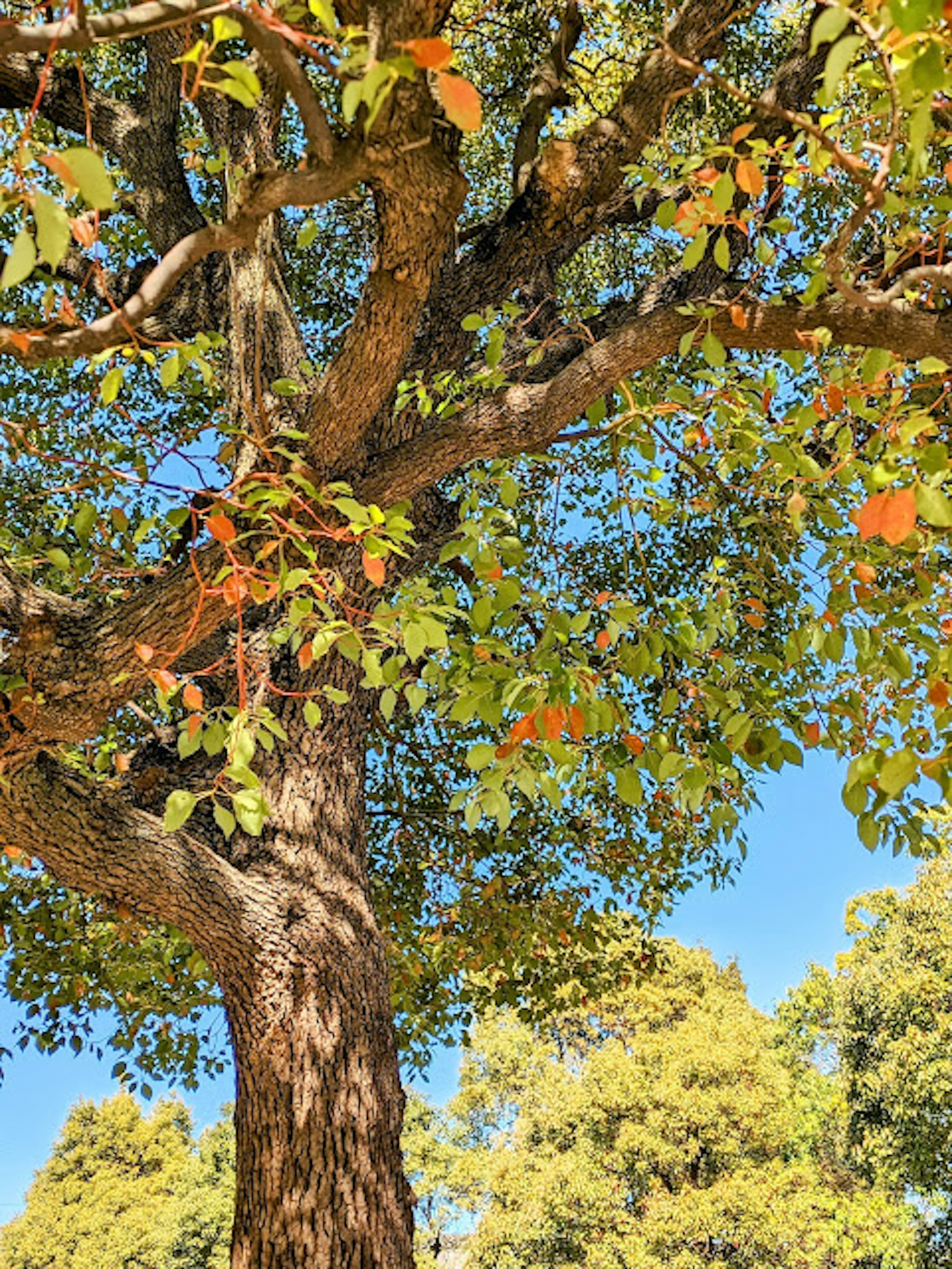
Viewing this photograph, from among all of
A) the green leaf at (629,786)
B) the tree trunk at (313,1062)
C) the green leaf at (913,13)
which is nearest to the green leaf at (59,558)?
the tree trunk at (313,1062)

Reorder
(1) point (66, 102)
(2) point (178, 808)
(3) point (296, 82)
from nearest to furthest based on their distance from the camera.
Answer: (3) point (296, 82)
(2) point (178, 808)
(1) point (66, 102)

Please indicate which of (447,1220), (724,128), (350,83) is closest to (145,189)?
(724,128)

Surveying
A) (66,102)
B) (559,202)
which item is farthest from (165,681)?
(66,102)

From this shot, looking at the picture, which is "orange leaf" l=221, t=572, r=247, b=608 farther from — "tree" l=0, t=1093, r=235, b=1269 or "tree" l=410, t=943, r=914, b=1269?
"tree" l=0, t=1093, r=235, b=1269

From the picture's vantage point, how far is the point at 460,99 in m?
1.26

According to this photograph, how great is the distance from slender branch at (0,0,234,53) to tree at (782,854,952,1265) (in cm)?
1551

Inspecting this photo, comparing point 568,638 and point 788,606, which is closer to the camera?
point 568,638

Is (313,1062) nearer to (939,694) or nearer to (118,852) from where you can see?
(118,852)

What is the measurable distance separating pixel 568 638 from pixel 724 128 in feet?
17.0

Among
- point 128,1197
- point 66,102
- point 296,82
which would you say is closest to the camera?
point 296,82

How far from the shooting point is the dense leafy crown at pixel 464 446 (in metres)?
2.20

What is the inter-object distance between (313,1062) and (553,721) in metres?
1.85

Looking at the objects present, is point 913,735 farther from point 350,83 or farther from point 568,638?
point 350,83

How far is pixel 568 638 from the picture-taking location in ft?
9.24
